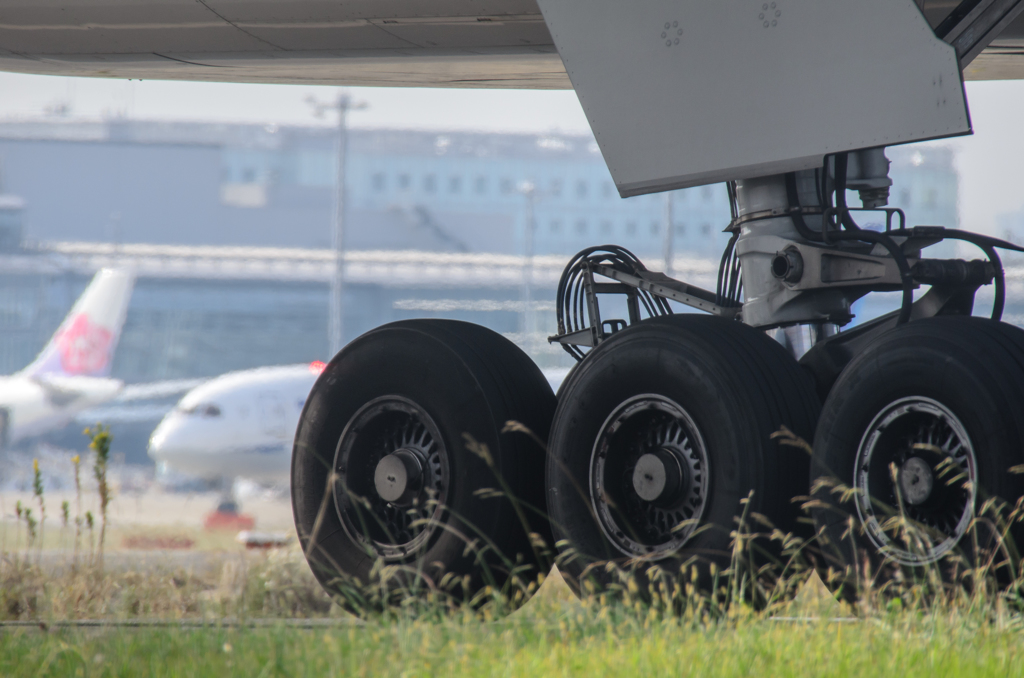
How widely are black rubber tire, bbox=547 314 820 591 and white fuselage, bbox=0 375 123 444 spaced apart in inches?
1345

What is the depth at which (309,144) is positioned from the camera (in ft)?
172

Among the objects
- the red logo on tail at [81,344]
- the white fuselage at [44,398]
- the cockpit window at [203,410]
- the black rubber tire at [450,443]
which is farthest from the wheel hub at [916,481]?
the red logo on tail at [81,344]

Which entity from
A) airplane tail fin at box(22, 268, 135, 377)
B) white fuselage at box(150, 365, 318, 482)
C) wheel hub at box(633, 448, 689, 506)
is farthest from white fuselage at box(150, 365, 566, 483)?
wheel hub at box(633, 448, 689, 506)

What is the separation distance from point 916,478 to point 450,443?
1.70m

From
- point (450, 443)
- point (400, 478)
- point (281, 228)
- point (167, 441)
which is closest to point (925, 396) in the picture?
point (450, 443)

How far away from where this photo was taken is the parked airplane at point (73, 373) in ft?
116

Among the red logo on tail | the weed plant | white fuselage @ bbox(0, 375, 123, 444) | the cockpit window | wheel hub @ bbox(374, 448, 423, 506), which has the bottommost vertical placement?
white fuselage @ bbox(0, 375, 123, 444)

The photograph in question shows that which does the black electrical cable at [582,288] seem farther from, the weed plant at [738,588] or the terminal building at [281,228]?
the terminal building at [281,228]

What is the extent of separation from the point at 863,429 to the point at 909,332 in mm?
319

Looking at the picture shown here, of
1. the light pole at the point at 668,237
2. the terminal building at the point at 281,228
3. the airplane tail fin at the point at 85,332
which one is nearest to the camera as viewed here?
the light pole at the point at 668,237

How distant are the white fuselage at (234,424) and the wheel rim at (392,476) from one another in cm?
1849

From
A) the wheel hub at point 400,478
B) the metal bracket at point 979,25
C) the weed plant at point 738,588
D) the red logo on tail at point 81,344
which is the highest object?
the metal bracket at point 979,25

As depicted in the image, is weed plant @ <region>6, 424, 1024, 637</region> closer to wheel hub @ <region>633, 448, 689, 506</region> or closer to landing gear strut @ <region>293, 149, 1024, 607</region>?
landing gear strut @ <region>293, 149, 1024, 607</region>

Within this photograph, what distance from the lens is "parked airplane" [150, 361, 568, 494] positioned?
22.7 m
